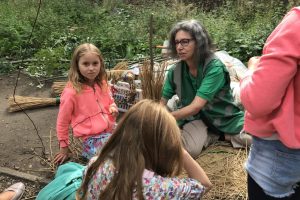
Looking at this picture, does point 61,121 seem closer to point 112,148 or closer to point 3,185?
point 3,185

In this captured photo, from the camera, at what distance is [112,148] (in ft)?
5.91

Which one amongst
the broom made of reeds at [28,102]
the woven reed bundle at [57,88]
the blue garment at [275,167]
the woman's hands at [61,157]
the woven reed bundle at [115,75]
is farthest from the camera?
the woven reed bundle at [57,88]

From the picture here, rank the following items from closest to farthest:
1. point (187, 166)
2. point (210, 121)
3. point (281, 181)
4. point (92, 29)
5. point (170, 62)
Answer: point (281, 181), point (187, 166), point (210, 121), point (170, 62), point (92, 29)

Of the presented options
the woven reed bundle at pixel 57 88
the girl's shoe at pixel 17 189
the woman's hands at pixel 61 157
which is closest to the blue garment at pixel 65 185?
the girl's shoe at pixel 17 189

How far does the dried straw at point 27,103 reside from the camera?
4578 mm

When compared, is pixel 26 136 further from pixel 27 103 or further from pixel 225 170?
pixel 225 170

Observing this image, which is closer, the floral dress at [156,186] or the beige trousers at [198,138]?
the floral dress at [156,186]

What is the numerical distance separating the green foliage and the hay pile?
2321 mm

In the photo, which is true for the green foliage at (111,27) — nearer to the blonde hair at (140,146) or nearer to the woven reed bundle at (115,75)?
the woven reed bundle at (115,75)

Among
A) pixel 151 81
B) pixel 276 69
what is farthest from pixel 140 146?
pixel 151 81

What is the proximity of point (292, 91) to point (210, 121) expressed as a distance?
2.05m

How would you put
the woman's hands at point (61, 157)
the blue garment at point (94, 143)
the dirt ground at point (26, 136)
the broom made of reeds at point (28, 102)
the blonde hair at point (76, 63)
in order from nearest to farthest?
the blonde hair at point (76, 63), the blue garment at point (94, 143), the woman's hands at point (61, 157), the dirt ground at point (26, 136), the broom made of reeds at point (28, 102)

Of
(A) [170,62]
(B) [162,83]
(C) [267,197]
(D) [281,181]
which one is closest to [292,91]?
(D) [281,181]

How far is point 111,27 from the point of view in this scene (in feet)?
22.7
